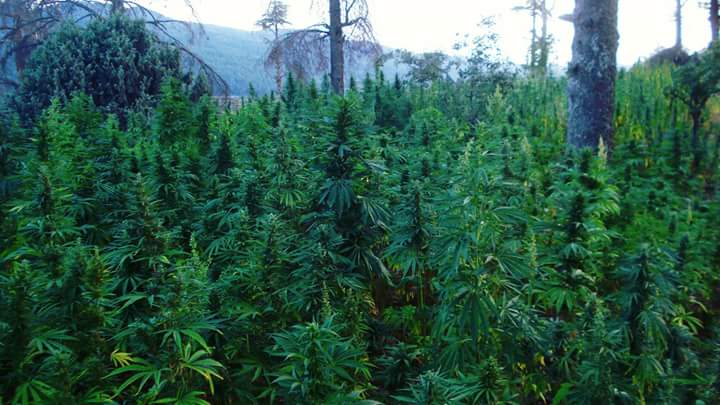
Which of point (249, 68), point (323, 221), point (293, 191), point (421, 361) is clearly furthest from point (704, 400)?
point (249, 68)

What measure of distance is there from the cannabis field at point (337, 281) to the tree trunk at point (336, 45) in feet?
24.9

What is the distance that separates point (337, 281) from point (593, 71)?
5805 mm

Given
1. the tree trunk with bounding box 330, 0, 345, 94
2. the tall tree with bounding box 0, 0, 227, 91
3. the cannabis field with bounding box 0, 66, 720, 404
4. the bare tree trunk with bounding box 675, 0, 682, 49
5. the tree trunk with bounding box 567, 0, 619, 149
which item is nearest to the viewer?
the cannabis field with bounding box 0, 66, 720, 404

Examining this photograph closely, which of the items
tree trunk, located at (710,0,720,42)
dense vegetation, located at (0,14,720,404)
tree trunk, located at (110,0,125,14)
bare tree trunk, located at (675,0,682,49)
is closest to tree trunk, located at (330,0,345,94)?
tree trunk, located at (110,0,125,14)

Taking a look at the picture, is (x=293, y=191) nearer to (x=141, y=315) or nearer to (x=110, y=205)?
(x=141, y=315)

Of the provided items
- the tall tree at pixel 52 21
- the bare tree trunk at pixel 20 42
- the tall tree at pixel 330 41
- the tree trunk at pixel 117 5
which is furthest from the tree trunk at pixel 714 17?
the bare tree trunk at pixel 20 42

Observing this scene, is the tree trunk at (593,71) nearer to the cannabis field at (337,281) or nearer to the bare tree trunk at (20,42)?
the cannabis field at (337,281)

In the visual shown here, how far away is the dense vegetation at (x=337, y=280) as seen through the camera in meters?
2.22

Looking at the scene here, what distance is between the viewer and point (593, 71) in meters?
6.97

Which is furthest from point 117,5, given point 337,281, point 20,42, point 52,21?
point 337,281

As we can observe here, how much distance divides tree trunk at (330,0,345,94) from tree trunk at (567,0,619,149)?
6240 millimetres

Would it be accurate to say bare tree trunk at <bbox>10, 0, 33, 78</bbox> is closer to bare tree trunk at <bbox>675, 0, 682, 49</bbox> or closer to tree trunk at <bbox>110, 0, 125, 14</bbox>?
tree trunk at <bbox>110, 0, 125, 14</bbox>

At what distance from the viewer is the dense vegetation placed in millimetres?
2217

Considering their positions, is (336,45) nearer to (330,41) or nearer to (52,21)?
(330,41)
